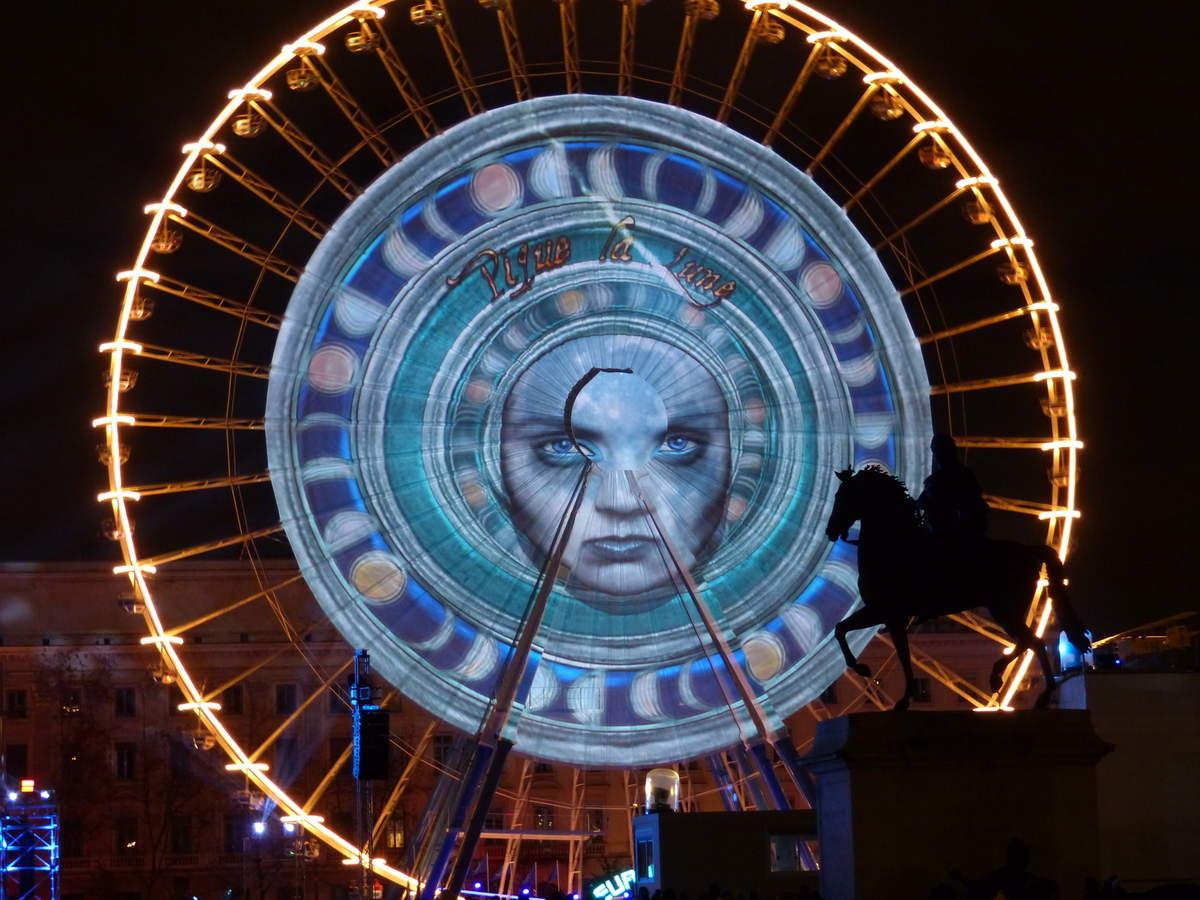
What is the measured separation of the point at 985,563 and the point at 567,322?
33.2 feet

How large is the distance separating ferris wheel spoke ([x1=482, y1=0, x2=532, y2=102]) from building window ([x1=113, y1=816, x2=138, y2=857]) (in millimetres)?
43291

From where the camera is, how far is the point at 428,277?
26.6m

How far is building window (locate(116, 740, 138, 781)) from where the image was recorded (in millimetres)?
66438

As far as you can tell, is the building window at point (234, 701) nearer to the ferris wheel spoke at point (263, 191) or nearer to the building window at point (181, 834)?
the building window at point (181, 834)

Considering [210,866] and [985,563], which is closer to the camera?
[985,563]

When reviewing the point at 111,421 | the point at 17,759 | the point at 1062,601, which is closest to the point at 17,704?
the point at 17,759

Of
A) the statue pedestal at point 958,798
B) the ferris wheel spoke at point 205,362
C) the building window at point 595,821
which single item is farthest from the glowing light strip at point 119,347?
the building window at point 595,821

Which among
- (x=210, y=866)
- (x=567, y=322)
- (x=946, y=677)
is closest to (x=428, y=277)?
(x=567, y=322)

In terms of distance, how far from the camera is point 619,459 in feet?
86.6

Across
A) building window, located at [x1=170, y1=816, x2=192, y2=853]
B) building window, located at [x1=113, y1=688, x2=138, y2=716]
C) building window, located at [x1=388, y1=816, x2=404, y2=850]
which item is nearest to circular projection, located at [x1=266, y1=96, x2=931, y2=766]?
building window, located at [x1=388, y1=816, x2=404, y2=850]

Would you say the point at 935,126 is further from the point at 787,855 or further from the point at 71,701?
the point at 71,701

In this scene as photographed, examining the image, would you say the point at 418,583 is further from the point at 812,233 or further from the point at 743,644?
the point at 812,233

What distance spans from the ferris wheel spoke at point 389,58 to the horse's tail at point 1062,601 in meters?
13.3

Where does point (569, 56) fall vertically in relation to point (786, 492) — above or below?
above
